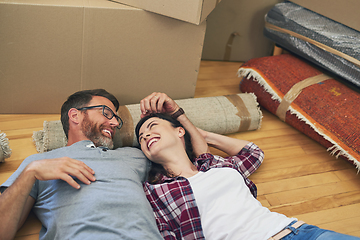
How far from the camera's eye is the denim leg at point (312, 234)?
3.75 feet

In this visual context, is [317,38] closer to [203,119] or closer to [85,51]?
[203,119]

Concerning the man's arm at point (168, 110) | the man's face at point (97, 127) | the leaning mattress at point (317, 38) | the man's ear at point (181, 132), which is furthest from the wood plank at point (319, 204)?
the man's face at point (97, 127)

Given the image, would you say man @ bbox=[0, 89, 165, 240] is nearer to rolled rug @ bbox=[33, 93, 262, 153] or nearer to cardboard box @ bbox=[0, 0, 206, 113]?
rolled rug @ bbox=[33, 93, 262, 153]

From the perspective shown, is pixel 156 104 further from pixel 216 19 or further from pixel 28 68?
pixel 216 19

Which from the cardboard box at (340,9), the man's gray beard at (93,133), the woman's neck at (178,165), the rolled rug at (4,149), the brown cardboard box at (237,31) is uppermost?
the cardboard box at (340,9)

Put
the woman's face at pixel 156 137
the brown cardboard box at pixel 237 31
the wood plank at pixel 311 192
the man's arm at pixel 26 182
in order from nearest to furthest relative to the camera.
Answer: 1. the man's arm at pixel 26 182
2. the woman's face at pixel 156 137
3. the wood plank at pixel 311 192
4. the brown cardboard box at pixel 237 31

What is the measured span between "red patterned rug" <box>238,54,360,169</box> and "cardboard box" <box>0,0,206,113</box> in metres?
0.50

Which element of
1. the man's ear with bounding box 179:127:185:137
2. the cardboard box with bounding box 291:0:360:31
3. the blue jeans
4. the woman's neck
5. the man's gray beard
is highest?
the cardboard box with bounding box 291:0:360:31

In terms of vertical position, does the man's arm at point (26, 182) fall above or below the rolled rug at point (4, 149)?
above

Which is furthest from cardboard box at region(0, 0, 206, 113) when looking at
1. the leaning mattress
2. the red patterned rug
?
the leaning mattress

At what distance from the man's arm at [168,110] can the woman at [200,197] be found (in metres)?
0.06

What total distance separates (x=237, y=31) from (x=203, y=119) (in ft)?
3.91

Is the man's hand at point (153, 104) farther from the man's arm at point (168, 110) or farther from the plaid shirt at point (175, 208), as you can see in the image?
the plaid shirt at point (175, 208)

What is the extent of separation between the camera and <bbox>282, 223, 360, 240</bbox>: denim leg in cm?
114
